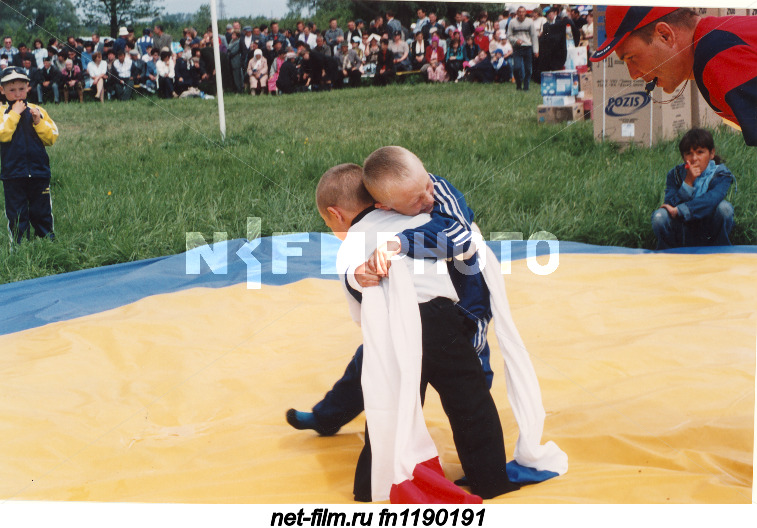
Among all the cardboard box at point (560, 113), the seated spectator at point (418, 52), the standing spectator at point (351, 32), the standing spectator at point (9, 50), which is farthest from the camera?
the standing spectator at point (9, 50)

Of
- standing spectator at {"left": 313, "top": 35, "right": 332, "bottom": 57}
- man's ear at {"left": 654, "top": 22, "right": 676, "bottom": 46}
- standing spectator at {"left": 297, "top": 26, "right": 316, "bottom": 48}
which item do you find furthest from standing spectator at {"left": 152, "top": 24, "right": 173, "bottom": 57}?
man's ear at {"left": 654, "top": 22, "right": 676, "bottom": 46}

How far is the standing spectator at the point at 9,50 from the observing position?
486 cm

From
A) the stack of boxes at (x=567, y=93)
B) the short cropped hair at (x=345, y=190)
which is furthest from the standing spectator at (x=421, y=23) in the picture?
the stack of boxes at (x=567, y=93)

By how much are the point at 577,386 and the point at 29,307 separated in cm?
170

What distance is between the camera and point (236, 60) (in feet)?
11.6

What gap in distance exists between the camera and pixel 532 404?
135 centimetres

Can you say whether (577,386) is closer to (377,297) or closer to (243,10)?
(377,297)

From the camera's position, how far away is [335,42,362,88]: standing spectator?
2.86m

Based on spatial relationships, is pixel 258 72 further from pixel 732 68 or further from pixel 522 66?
pixel 732 68

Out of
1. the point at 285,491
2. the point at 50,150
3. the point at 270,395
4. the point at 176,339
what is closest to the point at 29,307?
the point at 176,339

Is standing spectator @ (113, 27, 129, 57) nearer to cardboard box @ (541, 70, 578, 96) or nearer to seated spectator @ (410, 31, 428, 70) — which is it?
→ seated spectator @ (410, 31, 428, 70)

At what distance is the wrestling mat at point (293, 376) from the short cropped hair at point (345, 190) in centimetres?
52

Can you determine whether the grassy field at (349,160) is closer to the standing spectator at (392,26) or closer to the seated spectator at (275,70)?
the seated spectator at (275,70)

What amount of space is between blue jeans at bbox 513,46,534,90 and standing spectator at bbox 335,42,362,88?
71cm
